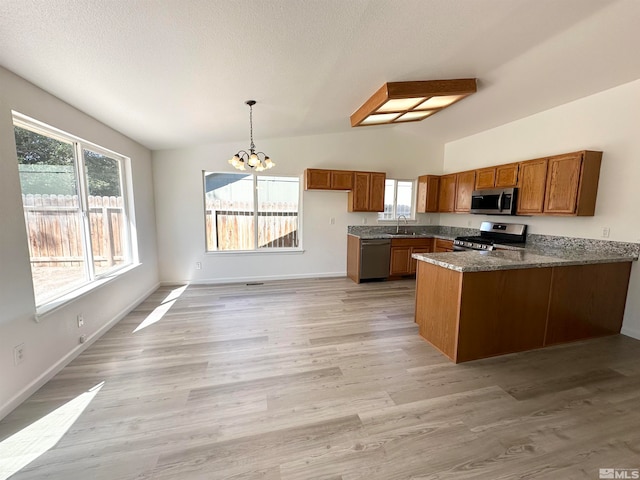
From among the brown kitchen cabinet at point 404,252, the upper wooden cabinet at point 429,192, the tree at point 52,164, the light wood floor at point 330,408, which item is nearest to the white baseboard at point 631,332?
the light wood floor at point 330,408

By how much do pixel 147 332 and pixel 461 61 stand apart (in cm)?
447

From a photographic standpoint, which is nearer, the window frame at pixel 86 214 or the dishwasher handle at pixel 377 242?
the window frame at pixel 86 214

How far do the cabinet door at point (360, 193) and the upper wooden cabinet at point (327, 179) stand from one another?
110 millimetres

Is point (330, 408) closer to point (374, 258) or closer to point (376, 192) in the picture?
point (374, 258)

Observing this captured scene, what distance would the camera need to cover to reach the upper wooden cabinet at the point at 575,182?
3076 millimetres

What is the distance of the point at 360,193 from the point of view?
511cm

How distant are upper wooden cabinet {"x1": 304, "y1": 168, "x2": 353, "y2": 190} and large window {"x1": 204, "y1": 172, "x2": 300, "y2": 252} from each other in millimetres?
404

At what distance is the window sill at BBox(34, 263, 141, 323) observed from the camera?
2084mm

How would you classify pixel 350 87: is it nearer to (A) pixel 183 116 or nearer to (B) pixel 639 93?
(A) pixel 183 116

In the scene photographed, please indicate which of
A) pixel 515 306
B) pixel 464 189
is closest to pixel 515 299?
pixel 515 306

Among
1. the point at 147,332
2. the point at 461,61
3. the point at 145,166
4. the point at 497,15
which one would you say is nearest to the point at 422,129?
the point at 461,61

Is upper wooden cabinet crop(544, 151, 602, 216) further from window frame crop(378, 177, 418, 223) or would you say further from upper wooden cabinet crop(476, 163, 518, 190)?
window frame crop(378, 177, 418, 223)

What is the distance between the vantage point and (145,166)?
4.22 m
